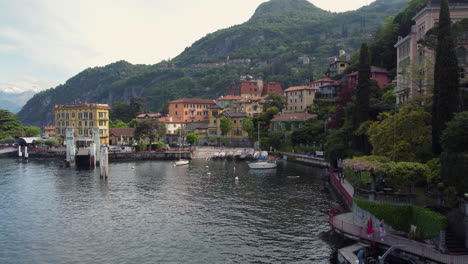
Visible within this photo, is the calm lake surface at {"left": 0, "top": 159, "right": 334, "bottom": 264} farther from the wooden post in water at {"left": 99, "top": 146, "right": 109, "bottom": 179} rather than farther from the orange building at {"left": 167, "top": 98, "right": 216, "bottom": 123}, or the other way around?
the orange building at {"left": 167, "top": 98, "right": 216, "bottom": 123}

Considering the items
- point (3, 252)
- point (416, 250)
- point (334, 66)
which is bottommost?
point (3, 252)

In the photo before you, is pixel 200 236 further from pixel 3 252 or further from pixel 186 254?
pixel 3 252

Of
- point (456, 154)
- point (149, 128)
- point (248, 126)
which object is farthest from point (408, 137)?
point (149, 128)

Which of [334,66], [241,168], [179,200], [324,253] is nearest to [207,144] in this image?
[241,168]

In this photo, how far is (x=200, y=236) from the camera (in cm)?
3269

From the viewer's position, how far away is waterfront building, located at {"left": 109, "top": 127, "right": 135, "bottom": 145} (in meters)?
129

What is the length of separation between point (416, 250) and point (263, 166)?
2069 inches

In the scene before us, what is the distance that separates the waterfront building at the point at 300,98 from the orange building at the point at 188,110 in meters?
35.6

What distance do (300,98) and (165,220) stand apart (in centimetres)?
8582

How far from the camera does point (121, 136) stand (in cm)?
13000

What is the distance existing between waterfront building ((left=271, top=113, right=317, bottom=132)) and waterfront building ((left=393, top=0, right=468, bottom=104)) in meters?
38.0

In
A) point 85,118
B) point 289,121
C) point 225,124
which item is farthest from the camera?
point 85,118

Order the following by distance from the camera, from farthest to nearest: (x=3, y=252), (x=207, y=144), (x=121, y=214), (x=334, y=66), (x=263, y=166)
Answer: (x=334, y=66), (x=207, y=144), (x=263, y=166), (x=121, y=214), (x=3, y=252)

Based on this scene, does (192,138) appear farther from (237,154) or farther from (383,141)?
(383,141)
